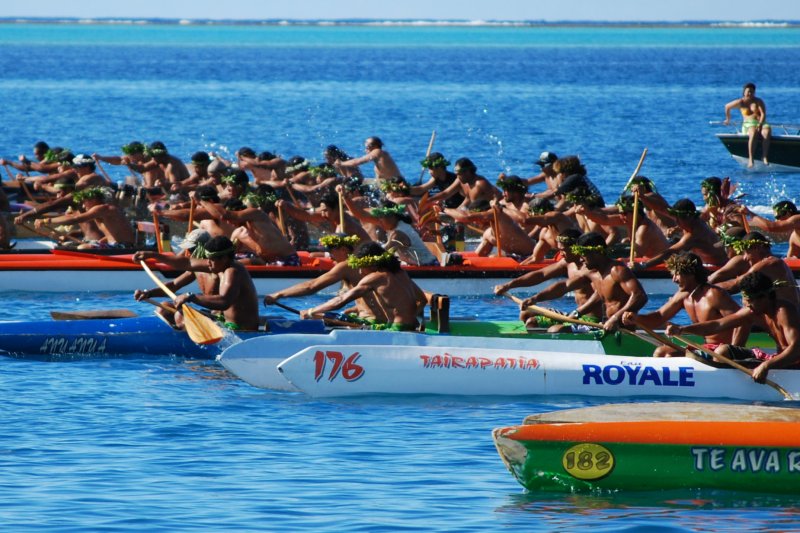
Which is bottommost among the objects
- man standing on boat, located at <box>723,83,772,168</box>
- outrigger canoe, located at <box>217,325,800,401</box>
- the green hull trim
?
the green hull trim

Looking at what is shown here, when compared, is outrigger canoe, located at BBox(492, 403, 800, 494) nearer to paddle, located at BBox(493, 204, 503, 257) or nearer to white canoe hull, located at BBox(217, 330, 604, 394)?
white canoe hull, located at BBox(217, 330, 604, 394)

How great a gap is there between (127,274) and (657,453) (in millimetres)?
12893

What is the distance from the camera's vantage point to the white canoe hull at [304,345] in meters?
16.4

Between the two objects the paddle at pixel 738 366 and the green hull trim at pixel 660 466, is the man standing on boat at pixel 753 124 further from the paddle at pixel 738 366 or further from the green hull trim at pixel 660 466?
the green hull trim at pixel 660 466

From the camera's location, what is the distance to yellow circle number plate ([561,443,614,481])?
1258cm

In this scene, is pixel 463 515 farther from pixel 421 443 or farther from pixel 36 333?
pixel 36 333

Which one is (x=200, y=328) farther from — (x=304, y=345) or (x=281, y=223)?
(x=281, y=223)

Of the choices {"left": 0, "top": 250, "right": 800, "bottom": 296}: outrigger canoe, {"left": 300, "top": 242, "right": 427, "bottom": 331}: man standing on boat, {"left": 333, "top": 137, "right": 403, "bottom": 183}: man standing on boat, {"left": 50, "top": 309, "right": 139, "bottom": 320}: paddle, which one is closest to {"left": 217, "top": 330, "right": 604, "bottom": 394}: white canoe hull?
{"left": 300, "top": 242, "right": 427, "bottom": 331}: man standing on boat

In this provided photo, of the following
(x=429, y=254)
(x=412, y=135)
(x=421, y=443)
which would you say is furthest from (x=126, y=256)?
(x=412, y=135)

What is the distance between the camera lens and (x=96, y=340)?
18.5m

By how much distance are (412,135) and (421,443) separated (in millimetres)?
45787

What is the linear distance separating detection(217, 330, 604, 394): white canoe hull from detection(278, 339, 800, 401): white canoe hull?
27 cm

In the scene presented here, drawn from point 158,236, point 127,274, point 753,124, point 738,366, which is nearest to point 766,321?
point 738,366

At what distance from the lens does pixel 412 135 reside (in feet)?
196
